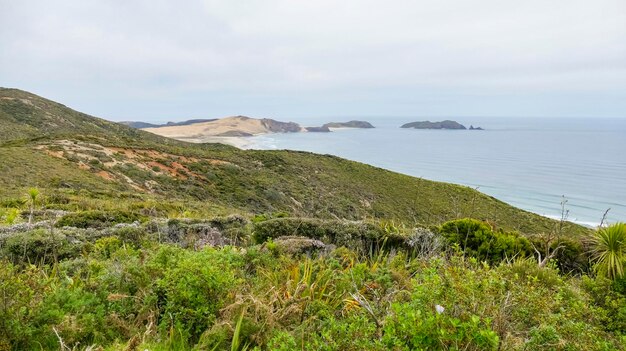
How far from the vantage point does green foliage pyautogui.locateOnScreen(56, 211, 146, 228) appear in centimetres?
794

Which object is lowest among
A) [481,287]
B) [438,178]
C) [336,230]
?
[438,178]

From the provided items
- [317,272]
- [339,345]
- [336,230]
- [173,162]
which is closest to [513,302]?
[339,345]

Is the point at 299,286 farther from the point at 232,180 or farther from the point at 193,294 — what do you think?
the point at 232,180

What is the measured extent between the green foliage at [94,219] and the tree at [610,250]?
8809 millimetres

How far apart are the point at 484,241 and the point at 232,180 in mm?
26035

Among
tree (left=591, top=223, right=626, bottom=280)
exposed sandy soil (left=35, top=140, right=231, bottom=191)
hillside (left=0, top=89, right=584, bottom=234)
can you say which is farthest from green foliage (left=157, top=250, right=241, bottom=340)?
exposed sandy soil (left=35, top=140, right=231, bottom=191)

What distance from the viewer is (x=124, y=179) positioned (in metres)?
25.2

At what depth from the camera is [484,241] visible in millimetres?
7102

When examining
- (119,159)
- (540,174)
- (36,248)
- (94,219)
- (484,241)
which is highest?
(36,248)

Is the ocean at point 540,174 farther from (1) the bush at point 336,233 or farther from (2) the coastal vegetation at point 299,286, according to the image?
(2) the coastal vegetation at point 299,286

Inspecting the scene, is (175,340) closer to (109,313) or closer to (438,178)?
(109,313)

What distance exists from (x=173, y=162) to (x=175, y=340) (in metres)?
31.1

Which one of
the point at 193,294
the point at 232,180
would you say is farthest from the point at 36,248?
the point at 232,180

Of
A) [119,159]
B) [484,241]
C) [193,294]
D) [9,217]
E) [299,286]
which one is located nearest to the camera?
[193,294]
